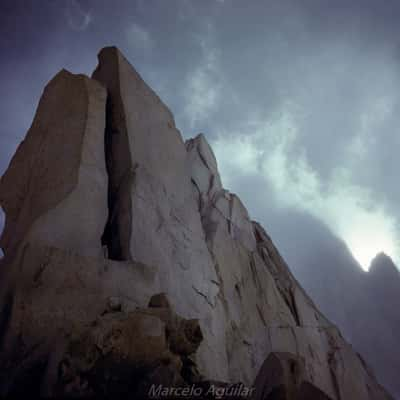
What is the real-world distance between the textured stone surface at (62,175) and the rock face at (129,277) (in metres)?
0.04

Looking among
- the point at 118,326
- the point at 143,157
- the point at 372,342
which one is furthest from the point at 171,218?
the point at 372,342

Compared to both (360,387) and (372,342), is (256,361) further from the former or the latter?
(372,342)

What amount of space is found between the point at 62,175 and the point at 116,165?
2.15 meters

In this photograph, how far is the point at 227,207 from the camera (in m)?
17.2

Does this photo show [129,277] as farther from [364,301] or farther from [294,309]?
[364,301]

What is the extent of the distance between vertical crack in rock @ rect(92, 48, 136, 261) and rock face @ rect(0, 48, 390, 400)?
4cm

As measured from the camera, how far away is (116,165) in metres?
9.55

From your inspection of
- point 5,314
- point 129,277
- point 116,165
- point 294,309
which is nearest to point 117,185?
point 116,165

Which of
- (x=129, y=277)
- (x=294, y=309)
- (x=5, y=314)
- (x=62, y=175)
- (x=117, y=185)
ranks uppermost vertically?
(x=117, y=185)

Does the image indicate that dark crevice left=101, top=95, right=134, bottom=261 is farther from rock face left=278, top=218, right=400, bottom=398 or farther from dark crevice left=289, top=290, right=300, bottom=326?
rock face left=278, top=218, right=400, bottom=398

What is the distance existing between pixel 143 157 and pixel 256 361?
8.12 meters

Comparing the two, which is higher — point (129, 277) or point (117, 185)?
point (117, 185)

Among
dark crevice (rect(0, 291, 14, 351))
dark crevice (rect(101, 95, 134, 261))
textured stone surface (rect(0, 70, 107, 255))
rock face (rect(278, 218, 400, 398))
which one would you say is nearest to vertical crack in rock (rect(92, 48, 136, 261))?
dark crevice (rect(101, 95, 134, 261))

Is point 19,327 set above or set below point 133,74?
below
